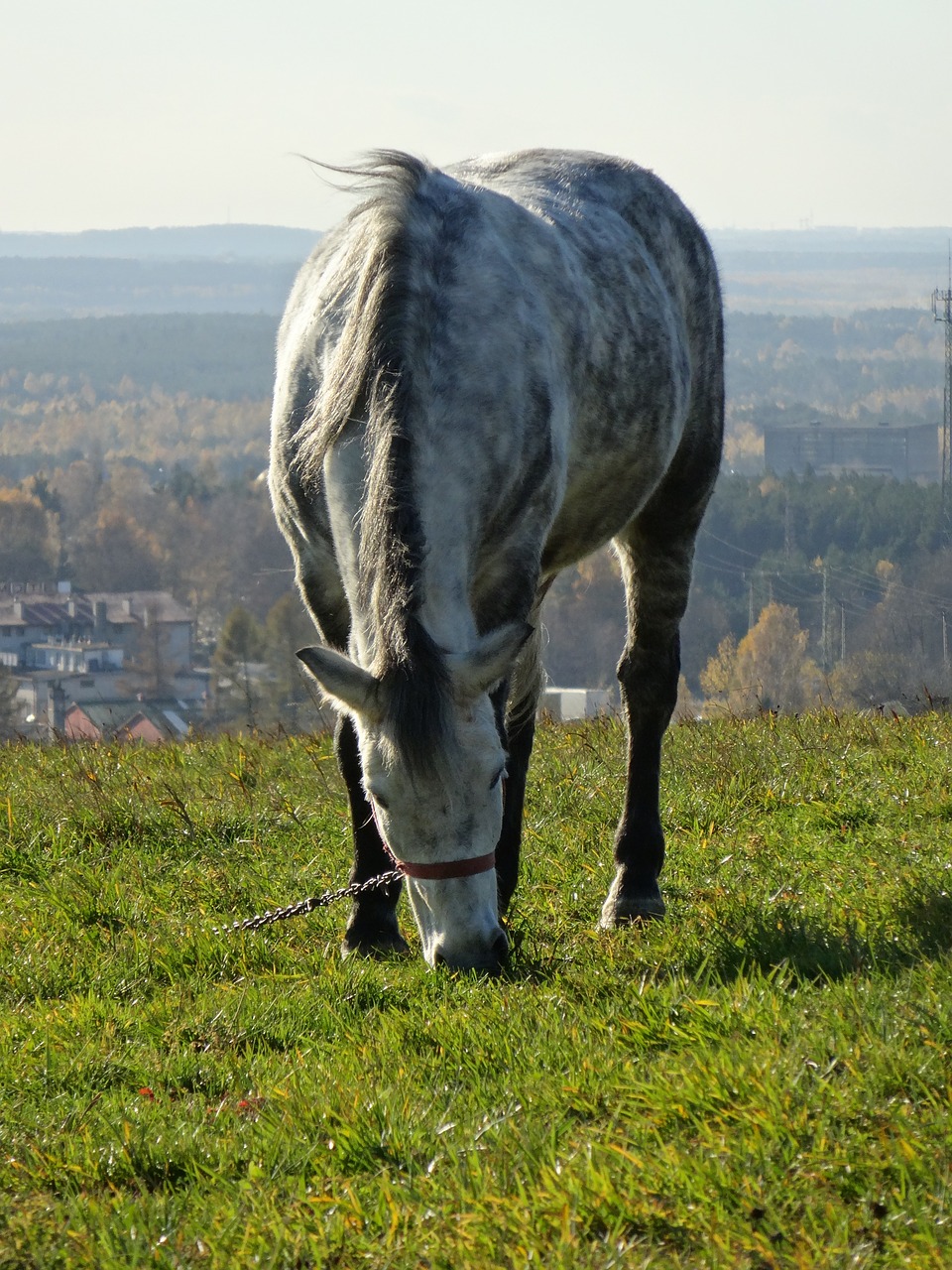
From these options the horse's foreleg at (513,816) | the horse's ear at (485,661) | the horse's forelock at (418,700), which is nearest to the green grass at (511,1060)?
the horse's foreleg at (513,816)

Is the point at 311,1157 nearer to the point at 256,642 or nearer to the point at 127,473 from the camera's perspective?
the point at 256,642

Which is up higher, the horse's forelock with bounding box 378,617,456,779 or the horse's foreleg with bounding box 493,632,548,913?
the horse's forelock with bounding box 378,617,456,779

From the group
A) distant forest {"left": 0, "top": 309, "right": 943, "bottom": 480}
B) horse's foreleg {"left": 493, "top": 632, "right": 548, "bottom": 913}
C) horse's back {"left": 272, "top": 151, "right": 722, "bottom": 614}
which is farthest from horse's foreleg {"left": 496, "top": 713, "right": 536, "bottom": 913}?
distant forest {"left": 0, "top": 309, "right": 943, "bottom": 480}

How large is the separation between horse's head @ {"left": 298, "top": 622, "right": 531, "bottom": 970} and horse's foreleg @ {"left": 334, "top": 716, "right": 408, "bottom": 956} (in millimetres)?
931

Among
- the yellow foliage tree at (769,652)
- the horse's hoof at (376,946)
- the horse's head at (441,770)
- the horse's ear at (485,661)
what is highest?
the horse's ear at (485,661)

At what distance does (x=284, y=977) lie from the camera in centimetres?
454

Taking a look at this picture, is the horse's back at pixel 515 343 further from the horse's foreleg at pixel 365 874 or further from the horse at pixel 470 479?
the horse's foreleg at pixel 365 874

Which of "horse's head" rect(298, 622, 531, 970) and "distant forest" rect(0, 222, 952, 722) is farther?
"distant forest" rect(0, 222, 952, 722)

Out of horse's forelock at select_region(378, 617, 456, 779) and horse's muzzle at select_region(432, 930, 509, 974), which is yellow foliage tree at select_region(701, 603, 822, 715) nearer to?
horse's muzzle at select_region(432, 930, 509, 974)

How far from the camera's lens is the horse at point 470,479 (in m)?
3.92

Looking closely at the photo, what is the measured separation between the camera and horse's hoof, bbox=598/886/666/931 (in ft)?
16.7

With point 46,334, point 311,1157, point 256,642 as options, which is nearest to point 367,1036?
point 311,1157

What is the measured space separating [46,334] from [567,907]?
205m

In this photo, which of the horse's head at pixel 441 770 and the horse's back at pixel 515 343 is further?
the horse's back at pixel 515 343
